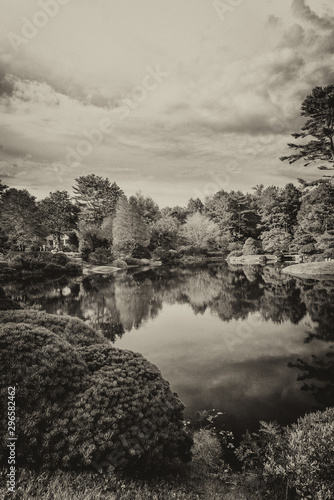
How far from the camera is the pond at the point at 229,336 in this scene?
7.38 metres

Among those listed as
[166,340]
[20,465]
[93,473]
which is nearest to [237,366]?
[166,340]

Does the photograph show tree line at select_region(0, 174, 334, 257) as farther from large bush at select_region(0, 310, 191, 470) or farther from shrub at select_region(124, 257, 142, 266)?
large bush at select_region(0, 310, 191, 470)

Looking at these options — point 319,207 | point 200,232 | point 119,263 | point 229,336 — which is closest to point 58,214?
point 119,263

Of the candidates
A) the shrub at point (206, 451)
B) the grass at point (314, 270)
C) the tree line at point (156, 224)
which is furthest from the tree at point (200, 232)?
the shrub at point (206, 451)

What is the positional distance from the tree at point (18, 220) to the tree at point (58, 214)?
19580 millimetres

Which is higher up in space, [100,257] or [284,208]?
[284,208]

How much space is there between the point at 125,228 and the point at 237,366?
38.7 metres

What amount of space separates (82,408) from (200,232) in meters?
61.0

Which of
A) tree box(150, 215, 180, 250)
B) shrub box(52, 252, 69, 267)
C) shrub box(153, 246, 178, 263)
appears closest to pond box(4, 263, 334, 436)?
shrub box(52, 252, 69, 267)

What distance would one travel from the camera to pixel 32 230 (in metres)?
42.0

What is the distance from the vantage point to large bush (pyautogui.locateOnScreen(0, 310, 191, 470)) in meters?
3.73

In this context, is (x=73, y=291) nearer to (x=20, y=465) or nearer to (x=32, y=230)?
(x=20, y=465)

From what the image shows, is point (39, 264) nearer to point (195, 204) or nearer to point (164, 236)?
point (164, 236)

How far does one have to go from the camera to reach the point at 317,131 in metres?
20.8
